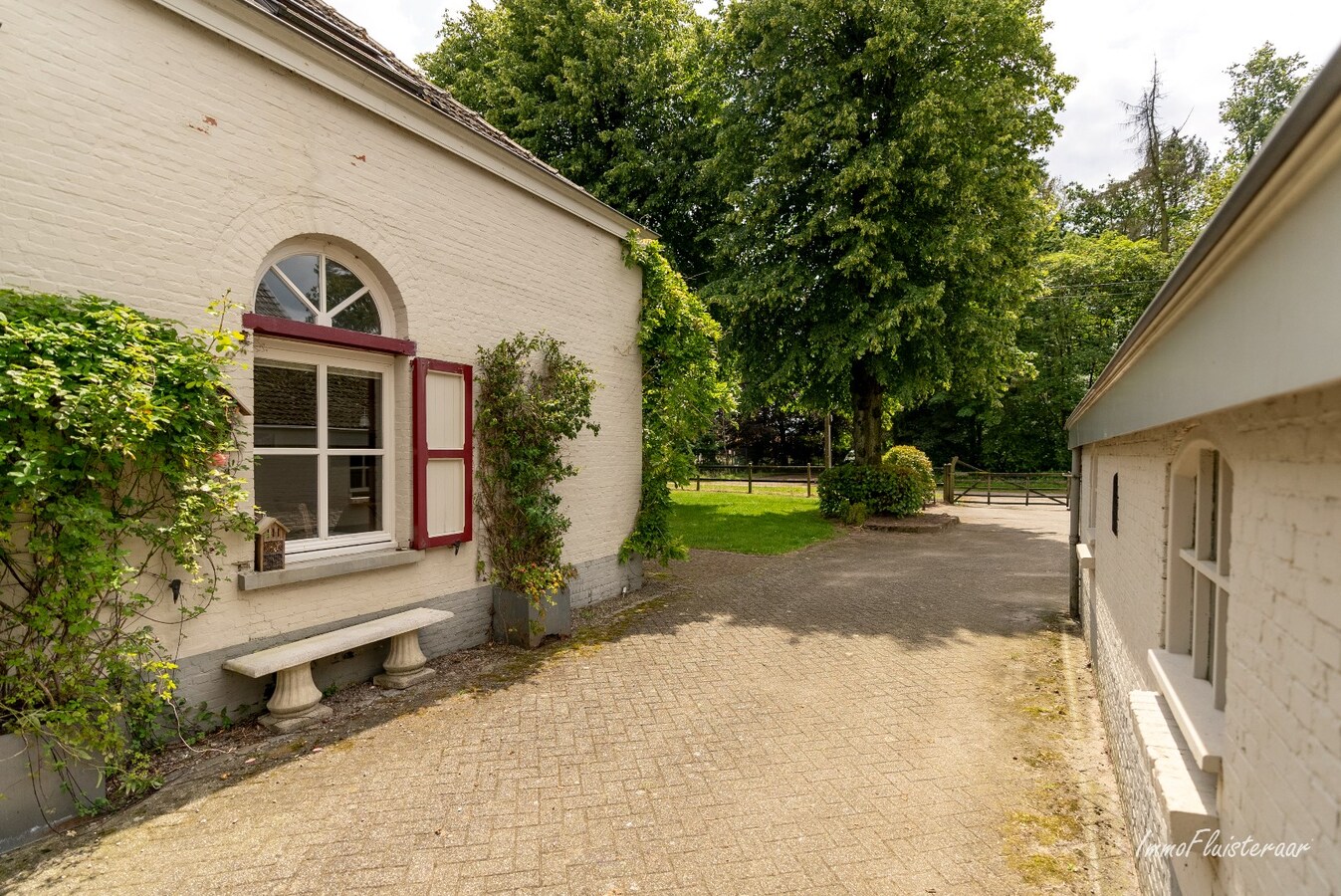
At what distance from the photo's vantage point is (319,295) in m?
5.39

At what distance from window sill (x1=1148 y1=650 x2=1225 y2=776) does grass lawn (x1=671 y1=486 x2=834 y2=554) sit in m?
8.09

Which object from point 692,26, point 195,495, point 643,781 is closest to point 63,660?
point 195,495

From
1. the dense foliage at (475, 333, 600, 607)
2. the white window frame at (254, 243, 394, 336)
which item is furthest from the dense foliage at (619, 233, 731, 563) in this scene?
the white window frame at (254, 243, 394, 336)

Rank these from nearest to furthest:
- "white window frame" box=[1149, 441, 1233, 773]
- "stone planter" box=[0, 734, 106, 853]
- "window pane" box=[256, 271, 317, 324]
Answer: "white window frame" box=[1149, 441, 1233, 773] < "stone planter" box=[0, 734, 106, 853] < "window pane" box=[256, 271, 317, 324]

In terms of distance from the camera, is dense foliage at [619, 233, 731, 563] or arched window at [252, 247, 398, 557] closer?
arched window at [252, 247, 398, 557]

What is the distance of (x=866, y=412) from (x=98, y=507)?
15.0 m

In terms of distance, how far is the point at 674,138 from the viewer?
16.5m

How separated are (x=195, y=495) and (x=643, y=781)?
10.9ft

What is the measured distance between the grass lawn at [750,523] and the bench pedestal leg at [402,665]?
227 inches

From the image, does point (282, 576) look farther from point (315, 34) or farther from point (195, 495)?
point (315, 34)

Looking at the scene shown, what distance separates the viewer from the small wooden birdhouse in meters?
4.72

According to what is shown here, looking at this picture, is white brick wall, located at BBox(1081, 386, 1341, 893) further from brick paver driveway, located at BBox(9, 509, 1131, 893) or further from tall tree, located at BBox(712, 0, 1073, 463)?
tall tree, located at BBox(712, 0, 1073, 463)

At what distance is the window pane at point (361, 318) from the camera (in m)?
5.62

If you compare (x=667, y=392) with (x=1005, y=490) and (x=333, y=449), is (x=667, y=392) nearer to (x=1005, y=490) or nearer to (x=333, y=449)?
(x=333, y=449)
